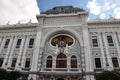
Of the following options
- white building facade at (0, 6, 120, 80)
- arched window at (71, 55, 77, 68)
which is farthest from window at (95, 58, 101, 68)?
arched window at (71, 55, 77, 68)

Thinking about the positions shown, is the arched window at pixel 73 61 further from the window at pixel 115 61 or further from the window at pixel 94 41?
the window at pixel 115 61

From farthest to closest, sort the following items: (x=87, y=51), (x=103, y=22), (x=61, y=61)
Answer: (x=103, y=22), (x=61, y=61), (x=87, y=51)

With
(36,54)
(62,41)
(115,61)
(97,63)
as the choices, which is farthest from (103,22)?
(36,54)

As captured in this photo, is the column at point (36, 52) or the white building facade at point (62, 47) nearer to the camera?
the white building facade at point (62, 47)

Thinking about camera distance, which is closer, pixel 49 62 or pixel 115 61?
pixel 115 61

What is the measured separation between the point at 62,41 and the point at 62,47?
4.71ft

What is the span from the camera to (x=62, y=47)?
2223cm

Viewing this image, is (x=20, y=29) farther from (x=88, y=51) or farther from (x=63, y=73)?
(x=88, y=51)

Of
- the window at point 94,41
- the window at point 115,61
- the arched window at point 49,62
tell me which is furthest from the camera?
the window at point 94,41

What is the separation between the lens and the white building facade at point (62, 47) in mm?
19375

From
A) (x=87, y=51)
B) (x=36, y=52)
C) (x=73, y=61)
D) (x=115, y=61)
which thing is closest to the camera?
(x=115, y=61)

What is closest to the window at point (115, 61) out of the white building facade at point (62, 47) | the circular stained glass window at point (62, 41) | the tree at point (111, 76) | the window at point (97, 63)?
the white building facade at point (62, 47)

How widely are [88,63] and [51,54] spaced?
695 cm

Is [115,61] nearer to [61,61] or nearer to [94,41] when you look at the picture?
[94,41]
